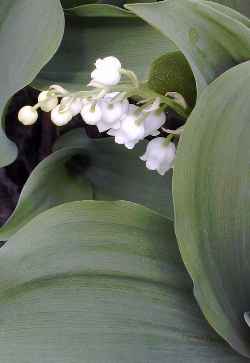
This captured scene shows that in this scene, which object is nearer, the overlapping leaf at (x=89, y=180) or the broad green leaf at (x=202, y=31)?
the broad green leaf at (x=202, y=31)

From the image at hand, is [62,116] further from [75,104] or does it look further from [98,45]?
[98,45]

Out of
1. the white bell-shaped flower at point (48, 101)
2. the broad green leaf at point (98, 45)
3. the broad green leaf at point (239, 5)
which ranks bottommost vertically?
the broad green leaf at point (98, 45)

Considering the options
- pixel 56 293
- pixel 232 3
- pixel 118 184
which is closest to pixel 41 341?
pixel 56 293

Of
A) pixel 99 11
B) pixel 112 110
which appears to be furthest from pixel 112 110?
pixel 99 11

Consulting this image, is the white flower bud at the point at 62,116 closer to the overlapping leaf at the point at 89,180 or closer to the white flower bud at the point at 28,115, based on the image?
the white flower bud at the point at 28,115

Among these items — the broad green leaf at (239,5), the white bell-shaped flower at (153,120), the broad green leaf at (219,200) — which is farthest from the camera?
the broad green leaf at (239,5)

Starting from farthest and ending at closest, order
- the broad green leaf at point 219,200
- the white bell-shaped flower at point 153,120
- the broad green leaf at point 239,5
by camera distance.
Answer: the broad green leaf at point 239,5 < the white bell-shaped flower at point 153,120 < the broad green leaf at point 219,200

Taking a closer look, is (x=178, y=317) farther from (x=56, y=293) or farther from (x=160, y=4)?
(x=160, y=4)

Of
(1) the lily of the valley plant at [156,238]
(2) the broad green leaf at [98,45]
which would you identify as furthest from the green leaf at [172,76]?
(2) the broad green leaf at [98,45]
